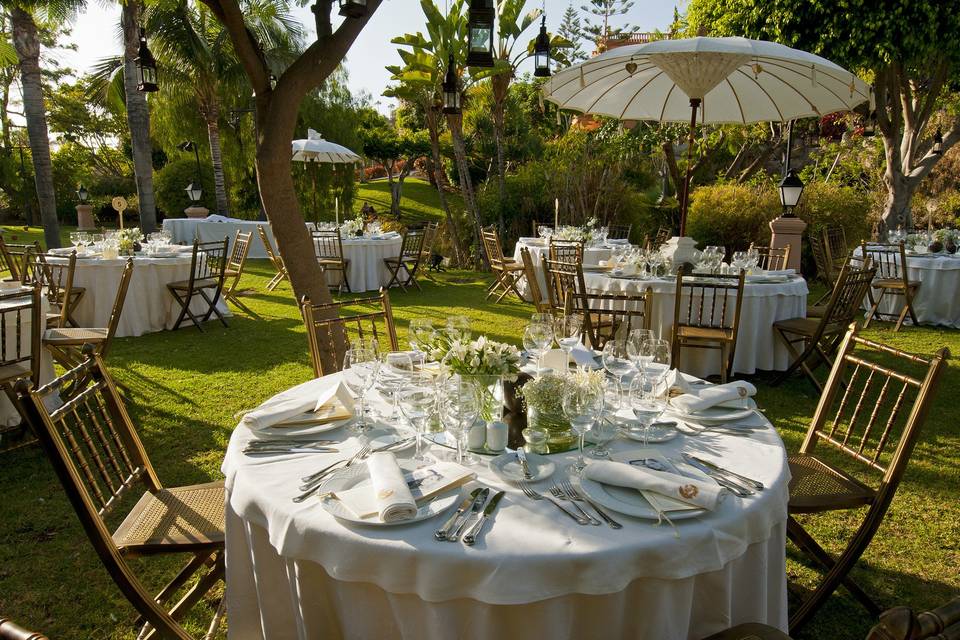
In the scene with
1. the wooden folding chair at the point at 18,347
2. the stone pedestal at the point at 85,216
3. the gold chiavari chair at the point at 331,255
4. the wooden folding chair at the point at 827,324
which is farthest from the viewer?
the stone pedestal at the point at 85,216

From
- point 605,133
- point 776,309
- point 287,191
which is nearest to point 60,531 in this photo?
point 287,191

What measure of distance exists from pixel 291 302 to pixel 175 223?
9.12 meters

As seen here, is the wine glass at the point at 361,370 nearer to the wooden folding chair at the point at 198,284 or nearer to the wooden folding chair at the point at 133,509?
the wooden folding chair at the point at 133,509

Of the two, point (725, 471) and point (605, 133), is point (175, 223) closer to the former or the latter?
Result: point (605, 133)

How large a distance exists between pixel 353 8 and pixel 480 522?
327cm

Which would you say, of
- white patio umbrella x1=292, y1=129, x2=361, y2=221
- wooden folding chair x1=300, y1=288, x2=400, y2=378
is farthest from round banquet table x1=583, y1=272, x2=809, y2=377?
white patio umbrella x1=292, y1=129, x2=361, y2=221

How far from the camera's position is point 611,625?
5.33ft

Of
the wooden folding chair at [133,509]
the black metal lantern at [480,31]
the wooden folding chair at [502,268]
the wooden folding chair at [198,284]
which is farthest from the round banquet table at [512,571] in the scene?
the wooden folding chair at [502,268]

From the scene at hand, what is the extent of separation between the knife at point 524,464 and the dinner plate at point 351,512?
0.23 metres

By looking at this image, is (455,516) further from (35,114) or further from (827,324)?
(35,114)

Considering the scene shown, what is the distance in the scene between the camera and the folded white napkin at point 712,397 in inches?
95.9

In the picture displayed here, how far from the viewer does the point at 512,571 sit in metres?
1.49

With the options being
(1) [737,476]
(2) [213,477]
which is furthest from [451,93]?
(1) [737,476]

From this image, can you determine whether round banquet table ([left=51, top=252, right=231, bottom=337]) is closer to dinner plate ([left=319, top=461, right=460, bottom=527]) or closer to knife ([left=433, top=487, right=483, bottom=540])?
dinner plate ([left=319, top=461, right=460, bottom=527])
